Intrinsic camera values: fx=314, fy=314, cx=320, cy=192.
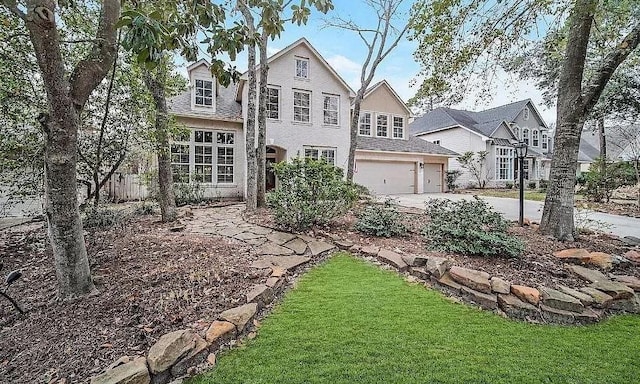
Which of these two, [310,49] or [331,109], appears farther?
[331,109]

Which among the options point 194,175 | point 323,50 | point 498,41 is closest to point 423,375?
point 498,41

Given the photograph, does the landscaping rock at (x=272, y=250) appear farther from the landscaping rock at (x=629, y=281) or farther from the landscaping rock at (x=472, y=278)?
the landscaping rock at (x=629, y=281)

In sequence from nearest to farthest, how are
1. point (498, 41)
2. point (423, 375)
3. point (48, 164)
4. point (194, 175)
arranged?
point (423, 375), point (48, 164), point (498, 41), point (194, 175)

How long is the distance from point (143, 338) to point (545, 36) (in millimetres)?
8894

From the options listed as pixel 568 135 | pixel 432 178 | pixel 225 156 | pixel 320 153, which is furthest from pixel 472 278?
pixel 432 178

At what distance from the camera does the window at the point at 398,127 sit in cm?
1887

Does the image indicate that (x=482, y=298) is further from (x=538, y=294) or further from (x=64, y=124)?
(x=64, y=124)

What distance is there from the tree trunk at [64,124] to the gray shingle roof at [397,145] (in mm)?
13803

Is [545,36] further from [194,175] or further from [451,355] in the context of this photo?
[194,175]

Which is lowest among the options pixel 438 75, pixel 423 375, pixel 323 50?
pixel 423 375

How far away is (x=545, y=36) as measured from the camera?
6.80m

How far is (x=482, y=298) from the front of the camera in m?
3.66

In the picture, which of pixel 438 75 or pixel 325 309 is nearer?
pixel 325 309

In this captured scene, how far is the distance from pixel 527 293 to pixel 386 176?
14.7 m
